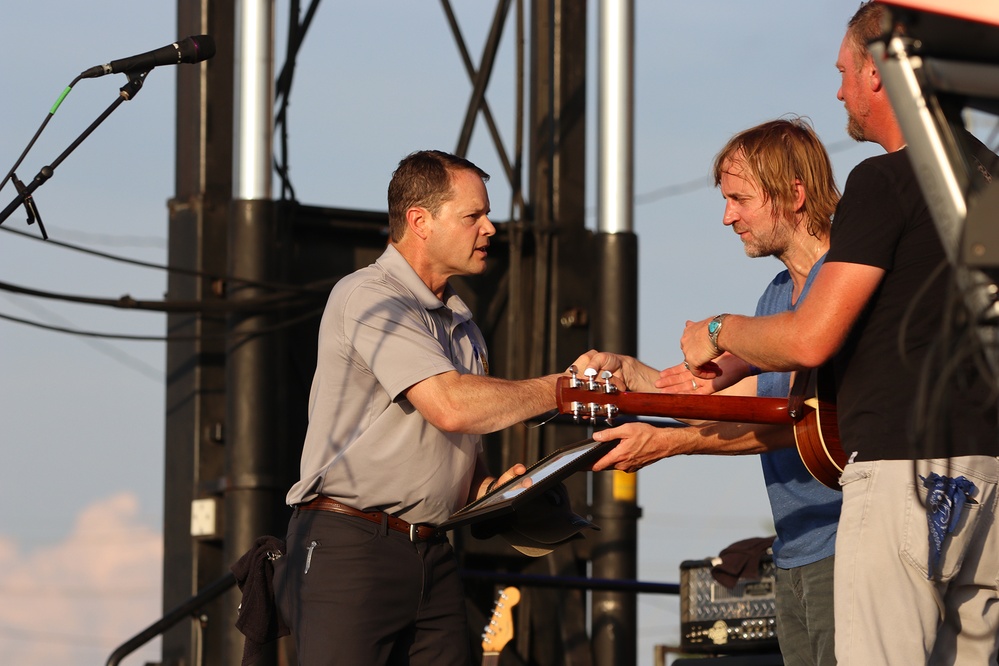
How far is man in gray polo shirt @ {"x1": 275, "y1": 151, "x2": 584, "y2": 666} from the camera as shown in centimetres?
409

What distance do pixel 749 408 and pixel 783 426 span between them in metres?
0.31

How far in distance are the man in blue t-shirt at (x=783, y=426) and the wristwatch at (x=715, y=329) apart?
16.0 inches

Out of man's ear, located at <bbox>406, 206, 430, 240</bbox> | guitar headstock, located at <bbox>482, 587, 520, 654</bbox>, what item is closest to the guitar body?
man's ear, located at <bbox>406, 206, 430, 240</bbox>

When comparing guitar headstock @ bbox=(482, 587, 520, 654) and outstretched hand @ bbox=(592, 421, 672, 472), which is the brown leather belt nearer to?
outstretched hand @ bbox=(592, 421, 672, 472)

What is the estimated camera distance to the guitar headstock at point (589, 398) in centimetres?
376

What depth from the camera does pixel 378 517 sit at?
13.8 ft

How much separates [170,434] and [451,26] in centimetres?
229

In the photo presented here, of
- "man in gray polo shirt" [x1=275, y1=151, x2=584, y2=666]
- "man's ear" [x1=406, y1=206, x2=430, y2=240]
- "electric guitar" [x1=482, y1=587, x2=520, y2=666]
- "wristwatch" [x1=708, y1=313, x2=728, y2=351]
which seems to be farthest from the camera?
"electric guitar" [x1=482, y1=587, x2=520, y2=666]

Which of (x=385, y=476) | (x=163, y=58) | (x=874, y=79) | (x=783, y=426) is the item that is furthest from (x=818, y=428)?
(x=163, y=58)

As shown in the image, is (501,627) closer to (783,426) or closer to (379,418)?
(379,418)

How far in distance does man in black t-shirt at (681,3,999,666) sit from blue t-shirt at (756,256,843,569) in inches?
23.7

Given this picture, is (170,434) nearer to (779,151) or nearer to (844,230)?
(779,151)

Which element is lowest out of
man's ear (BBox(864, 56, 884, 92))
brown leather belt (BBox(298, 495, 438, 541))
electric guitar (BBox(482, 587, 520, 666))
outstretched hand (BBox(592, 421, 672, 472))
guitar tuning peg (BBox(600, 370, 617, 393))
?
electric guitar (BBox(482, 587, 520, 666))

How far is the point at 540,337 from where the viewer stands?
705 cm
